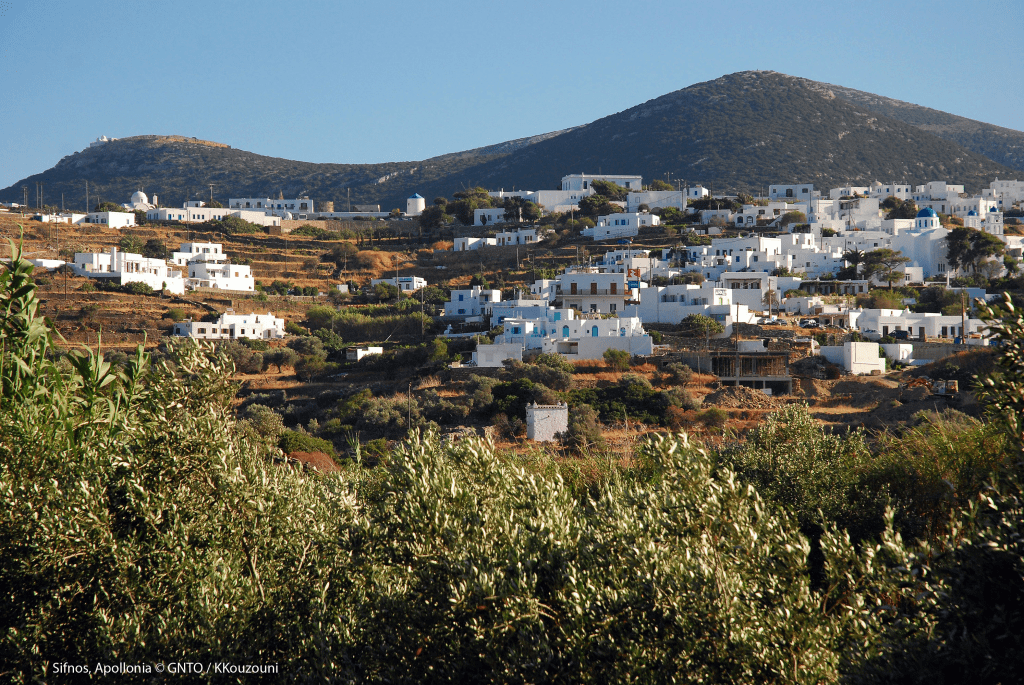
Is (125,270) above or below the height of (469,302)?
above

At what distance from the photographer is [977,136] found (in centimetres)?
16375

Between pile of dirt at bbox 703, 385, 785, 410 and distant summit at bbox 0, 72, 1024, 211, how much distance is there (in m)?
88.4

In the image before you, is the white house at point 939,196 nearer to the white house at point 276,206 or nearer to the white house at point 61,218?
the white house at point 276,206

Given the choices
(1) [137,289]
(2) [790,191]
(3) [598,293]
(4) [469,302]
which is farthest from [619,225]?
(1) [137,289]

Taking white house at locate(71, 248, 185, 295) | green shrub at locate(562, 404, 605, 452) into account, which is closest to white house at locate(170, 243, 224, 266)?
white house at locate(71, 248, 185, 295)

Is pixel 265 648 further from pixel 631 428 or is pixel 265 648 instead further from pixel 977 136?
pixel 977 136

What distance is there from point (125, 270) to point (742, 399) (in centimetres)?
4353

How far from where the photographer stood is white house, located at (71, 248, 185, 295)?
54938mm

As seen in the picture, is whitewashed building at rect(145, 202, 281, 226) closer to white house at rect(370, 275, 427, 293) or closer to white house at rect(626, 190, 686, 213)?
white house at rect(370, 275, 427, 293)

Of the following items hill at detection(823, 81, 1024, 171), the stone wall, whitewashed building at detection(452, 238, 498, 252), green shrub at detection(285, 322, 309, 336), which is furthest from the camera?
hill at detection(823, 81, 1024, 171)

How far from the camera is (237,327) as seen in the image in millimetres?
48812

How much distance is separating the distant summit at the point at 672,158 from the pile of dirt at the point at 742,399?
88423 mm

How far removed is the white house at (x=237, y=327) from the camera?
47.8 meters

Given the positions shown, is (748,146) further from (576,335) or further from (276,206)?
(576,335)
